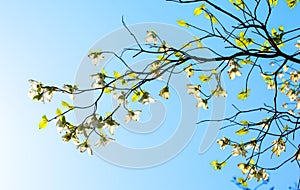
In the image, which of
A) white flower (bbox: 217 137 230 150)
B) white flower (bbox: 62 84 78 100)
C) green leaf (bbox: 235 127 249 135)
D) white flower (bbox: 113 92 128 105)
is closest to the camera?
white flower (bbox: 113 92 128 105)

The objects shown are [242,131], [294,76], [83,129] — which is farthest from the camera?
[294,76]

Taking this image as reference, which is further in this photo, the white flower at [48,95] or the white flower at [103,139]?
the white flower at [48,95]

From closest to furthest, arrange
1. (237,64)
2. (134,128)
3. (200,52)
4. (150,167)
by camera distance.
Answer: (237,64) → (200,52) → (134,128) → (150,167)

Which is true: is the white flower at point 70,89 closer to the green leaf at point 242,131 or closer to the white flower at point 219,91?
the white flower at point 219,91

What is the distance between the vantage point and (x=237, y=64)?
220 cm

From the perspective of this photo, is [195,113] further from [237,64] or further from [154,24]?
[237,64]

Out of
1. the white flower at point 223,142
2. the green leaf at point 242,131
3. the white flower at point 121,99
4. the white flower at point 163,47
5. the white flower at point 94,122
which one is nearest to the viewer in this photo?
the white flower at point 94,122

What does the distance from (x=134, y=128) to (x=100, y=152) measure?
33cm

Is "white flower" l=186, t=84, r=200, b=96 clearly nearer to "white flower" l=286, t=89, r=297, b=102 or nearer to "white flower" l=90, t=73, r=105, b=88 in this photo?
"white flower" l=90, t=73, r=105, b=88

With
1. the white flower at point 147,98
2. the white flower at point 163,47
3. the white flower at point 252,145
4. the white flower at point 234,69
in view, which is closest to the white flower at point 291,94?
the white flower at point 252,145

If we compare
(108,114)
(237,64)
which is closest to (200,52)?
(237,64)

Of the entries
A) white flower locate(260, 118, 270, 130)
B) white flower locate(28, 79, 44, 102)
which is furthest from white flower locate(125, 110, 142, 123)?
white flower locate(260, 118, 270, 130)

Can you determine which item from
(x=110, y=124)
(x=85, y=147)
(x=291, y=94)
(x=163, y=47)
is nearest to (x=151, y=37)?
(x=163, y=47)

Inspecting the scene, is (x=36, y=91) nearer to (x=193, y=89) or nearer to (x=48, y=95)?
(x=48, y=95)
